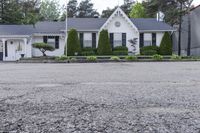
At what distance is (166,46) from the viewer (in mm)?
38344

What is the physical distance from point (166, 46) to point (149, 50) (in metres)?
1.79

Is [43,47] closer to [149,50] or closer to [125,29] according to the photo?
[125,29]

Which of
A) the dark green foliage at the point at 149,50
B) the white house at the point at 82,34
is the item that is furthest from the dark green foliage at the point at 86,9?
the dark green foliage at the point at 149,50

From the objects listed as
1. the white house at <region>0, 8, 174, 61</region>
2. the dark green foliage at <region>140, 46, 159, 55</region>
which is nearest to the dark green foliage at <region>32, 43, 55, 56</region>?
the white house at <region>0, 8, 174, 61</region>

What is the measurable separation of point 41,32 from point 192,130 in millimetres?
36192

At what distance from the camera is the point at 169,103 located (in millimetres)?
6074

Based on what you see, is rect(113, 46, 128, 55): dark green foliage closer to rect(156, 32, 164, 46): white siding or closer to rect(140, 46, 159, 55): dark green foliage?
rect(140, 46, 159, 55): dark green foliage

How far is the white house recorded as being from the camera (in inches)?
1502

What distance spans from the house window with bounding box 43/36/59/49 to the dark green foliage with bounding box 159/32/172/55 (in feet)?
35.6

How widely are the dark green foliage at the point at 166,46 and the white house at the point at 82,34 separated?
1585 mm

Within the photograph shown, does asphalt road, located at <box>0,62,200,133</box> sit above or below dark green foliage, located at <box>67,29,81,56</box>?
below

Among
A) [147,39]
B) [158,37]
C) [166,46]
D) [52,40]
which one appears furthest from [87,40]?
[166,46]

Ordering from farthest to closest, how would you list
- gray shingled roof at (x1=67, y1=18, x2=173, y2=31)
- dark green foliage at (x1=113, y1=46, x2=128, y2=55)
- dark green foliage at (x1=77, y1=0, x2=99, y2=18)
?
dark green foliage at (x1=77, y1=0, x2=99, y2=18), gray shingled roof at (x1=67, y1=18, x2=173, y2=31), dark green foliage at (x1=113, y1=46, x2=128, y2=55)

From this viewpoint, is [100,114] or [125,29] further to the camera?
[125,29]
